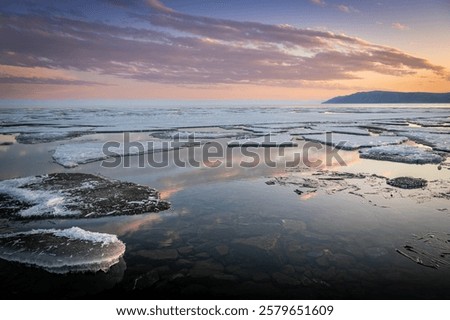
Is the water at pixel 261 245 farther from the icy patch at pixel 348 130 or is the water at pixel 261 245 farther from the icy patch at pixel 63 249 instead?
the icy patch at pixel 348 130

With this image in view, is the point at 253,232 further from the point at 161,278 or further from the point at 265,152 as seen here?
the point at 265,152

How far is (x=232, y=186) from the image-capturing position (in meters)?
8.15

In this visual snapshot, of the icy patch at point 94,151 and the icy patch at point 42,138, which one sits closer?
the icy patch at point 94,151

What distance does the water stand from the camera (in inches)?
149

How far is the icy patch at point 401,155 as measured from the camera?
36.0ft

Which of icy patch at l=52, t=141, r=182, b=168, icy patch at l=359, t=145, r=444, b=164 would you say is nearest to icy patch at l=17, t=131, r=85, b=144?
icy patch at l=52, t=141, r=182, b=168

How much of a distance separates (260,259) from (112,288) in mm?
1990

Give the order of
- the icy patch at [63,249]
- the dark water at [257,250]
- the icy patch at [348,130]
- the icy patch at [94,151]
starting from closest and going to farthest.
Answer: the dark water at [257,250] < the icy patch at [63,249] < the icy patch at [94,151] < the icy patch at [348,130]

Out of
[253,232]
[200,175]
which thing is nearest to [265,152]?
[200,175]

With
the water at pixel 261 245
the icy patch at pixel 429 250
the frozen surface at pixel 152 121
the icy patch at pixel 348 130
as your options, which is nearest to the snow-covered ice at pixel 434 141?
the icy patch at pixel 348 130

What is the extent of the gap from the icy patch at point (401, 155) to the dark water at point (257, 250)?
4.61 meters

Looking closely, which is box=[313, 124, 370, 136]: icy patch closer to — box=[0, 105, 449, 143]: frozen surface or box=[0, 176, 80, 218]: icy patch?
box=[0, 105, 449, 143]: frozen surface

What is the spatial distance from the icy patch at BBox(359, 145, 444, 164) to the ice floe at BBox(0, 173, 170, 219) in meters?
8.53
